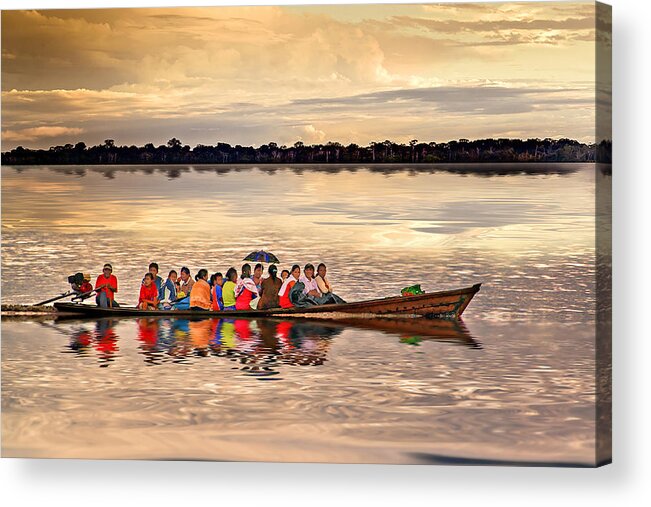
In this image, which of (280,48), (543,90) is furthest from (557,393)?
(280,48)

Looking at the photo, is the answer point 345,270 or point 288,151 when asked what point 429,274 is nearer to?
point 345,270

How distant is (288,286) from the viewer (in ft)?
46.5

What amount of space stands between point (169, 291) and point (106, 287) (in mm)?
562

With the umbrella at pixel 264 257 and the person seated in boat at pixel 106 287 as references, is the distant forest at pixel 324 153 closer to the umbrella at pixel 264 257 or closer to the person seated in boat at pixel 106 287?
the umbrella at pixel 264 257

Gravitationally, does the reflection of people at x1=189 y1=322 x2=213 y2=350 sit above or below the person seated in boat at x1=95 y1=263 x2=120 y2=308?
below

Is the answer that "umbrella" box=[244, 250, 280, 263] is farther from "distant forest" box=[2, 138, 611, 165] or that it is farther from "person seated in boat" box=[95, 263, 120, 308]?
"person seated in boat" box=[95, 263, 120, 308]

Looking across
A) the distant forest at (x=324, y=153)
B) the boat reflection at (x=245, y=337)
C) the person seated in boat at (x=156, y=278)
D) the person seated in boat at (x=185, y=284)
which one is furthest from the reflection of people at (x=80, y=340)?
the distant forest at (x=324, y=153)

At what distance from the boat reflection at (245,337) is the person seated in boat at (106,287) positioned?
0.57 ft

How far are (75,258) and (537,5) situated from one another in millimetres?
4538

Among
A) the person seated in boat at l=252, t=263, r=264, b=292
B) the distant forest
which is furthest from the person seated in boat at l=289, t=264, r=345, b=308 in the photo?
the distant forest

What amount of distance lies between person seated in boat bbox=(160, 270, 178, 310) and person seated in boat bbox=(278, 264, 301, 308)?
92cm

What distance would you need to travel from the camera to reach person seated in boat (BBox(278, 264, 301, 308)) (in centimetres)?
1412

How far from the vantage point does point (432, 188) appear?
14047 mm

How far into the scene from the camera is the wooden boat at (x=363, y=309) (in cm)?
1389
